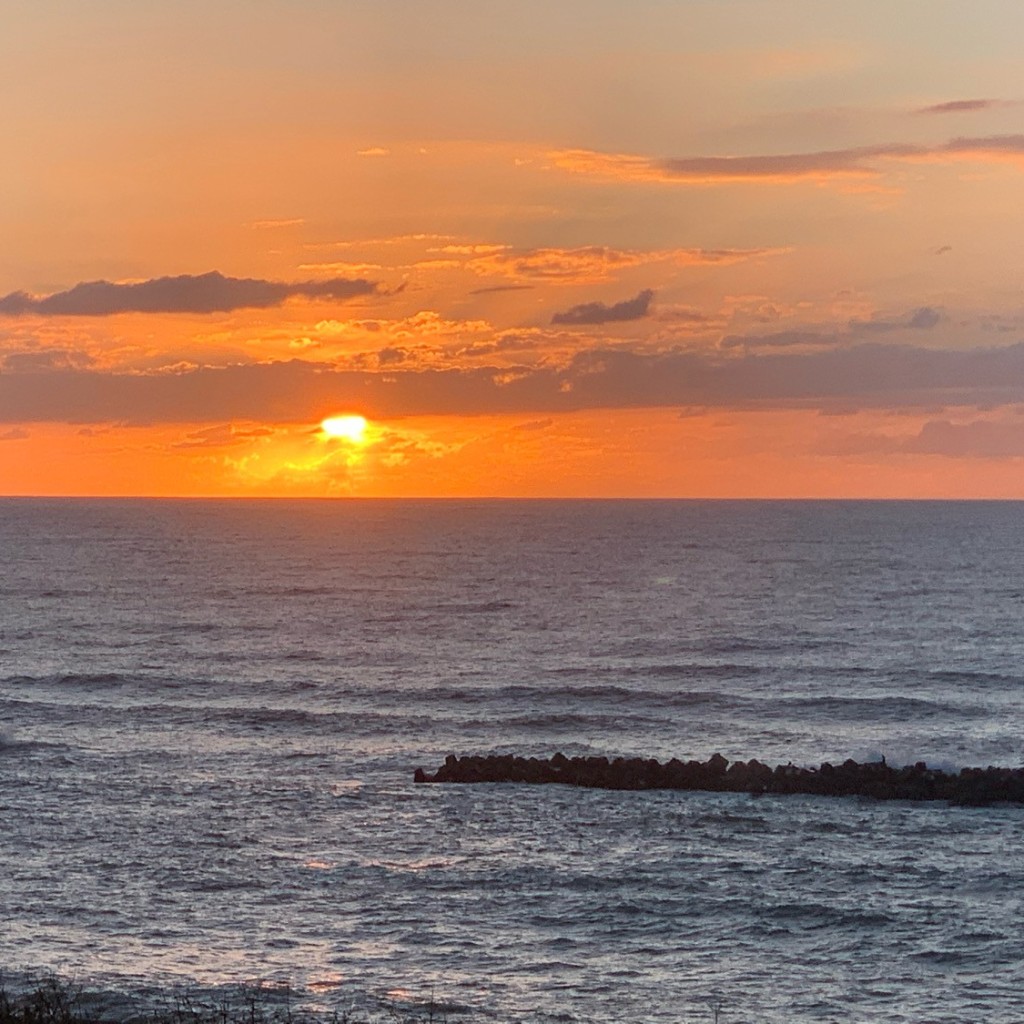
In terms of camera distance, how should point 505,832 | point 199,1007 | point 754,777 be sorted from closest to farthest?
1. point 199,1007
2. point 505,832
3. point 754,777

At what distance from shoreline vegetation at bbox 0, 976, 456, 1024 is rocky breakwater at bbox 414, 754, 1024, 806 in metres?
20.0

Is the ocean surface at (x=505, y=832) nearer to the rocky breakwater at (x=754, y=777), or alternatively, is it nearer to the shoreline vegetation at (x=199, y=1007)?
the shoreline vegetation at (x=199, y=1007)

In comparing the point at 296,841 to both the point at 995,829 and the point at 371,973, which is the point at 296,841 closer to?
the point at 371,973

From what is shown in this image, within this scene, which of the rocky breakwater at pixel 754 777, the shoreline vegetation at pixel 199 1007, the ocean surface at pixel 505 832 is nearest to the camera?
the shoreline vegetation at pixel 199 1007

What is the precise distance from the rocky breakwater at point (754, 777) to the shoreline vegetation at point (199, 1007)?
20.0 meters

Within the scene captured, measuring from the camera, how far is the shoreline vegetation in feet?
79.0

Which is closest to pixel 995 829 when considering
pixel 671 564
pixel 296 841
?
pixel 296 841

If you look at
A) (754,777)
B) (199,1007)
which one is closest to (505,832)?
(754,777)

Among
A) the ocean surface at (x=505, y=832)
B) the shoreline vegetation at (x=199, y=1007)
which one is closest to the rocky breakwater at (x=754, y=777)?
the ocean surface at (x=505, y=832)

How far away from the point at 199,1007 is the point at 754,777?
78.4 ft

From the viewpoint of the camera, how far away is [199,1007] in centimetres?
2539

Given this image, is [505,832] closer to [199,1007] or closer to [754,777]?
[754,777]

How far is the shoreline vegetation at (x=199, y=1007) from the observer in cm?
2408

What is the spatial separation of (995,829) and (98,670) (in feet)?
162
